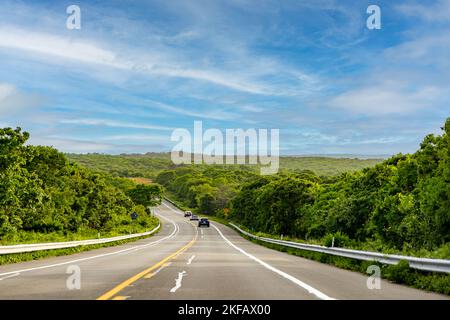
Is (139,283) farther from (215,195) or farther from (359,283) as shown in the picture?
(215,195)

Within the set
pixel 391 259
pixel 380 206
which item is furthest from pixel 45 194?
pixel 391 259

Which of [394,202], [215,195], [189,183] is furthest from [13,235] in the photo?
[189,183]

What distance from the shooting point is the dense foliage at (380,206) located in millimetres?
26125

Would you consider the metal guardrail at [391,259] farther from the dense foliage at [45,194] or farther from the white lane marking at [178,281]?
the dense foliage at [45,194]

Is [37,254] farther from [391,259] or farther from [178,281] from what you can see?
[391,259]

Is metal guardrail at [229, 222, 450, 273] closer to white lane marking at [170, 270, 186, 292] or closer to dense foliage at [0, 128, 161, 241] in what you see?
white lane marking at [170, 270, 186, 292]

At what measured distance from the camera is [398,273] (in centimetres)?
1211

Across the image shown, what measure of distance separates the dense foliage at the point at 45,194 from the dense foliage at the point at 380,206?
2147 centimetres

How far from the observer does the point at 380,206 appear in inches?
1357

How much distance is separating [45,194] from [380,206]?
85.8 ft

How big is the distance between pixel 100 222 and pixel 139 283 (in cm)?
4897

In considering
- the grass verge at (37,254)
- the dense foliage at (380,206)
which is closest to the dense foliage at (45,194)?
the grass verge at (37,254)

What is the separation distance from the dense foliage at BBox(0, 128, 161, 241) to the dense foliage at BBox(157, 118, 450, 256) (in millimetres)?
21468

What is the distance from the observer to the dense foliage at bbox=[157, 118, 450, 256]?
1029 inches
